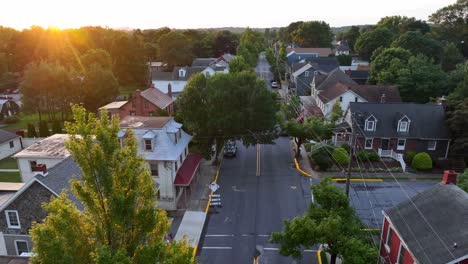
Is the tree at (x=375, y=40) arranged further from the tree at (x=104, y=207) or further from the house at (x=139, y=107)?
the tree at (x=104, y=207)

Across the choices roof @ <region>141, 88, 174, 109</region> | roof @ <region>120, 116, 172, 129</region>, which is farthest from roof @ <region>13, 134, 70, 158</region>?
roof @ <region>141, 88, 174, 109</region>

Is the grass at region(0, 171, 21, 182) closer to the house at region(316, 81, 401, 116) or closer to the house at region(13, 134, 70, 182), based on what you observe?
the house at region(13, 134, 70, 182)

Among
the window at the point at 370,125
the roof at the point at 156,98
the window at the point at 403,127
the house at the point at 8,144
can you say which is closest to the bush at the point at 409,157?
the window at the point at 403,127

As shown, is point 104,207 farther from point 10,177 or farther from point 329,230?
point 10,177

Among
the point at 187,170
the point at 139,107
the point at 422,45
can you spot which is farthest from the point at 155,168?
the point at 422,45

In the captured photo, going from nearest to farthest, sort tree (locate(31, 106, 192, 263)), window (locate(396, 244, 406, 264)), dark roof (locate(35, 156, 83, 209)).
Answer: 1. tree (locate(31, 106, 192, 263))
2. window (locate(396, 244, 406, 264))
3. dark roof (locate(35, 156, 83, 209))

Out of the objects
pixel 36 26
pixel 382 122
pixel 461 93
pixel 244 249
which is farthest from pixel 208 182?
pixel 36 26
